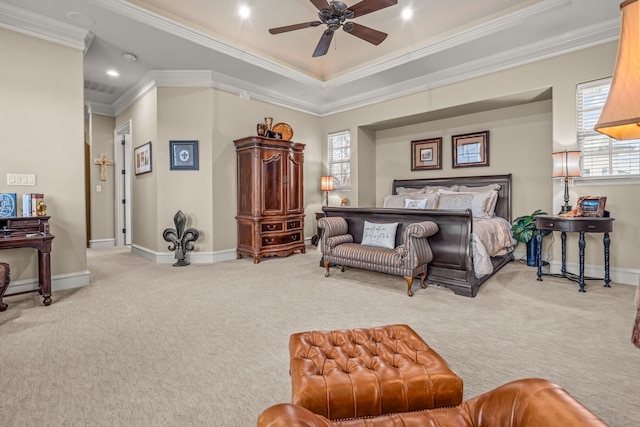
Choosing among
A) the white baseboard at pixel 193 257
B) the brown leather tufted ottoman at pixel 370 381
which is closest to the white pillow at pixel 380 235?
the brown leather tufted ottoman at pixel 370 381

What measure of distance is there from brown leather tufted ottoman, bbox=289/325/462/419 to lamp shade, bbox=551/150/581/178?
11.6 ft

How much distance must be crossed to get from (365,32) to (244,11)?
1.68 meters

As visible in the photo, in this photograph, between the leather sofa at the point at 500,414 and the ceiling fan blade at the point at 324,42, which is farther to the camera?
the ceiling fan blade at the point at 324,42

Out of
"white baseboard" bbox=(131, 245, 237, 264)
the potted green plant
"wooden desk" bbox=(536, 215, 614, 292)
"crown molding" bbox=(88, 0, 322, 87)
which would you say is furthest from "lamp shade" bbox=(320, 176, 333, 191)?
"wooden desk" bbox=(536, 215, 614, 292)

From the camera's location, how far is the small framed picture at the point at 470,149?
5430 mm

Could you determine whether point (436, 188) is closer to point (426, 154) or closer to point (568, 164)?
point (426, 154)

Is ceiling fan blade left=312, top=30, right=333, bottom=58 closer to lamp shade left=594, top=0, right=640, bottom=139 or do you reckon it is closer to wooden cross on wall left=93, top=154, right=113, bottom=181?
lamp shade left=594, top=0, right=640, bottom=139

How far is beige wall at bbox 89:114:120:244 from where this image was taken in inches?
263

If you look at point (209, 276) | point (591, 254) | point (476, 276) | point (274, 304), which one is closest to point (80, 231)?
point (209, 276)

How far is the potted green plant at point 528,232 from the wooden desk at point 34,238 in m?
5.81

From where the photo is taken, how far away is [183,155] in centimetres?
522

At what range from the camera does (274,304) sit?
10.4 ft

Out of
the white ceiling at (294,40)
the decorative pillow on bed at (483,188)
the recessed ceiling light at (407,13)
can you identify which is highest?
the recessed ceiling light at (407,13)

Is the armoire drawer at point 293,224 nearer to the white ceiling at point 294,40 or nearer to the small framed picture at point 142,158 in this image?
the white ceiling at point 294,40
